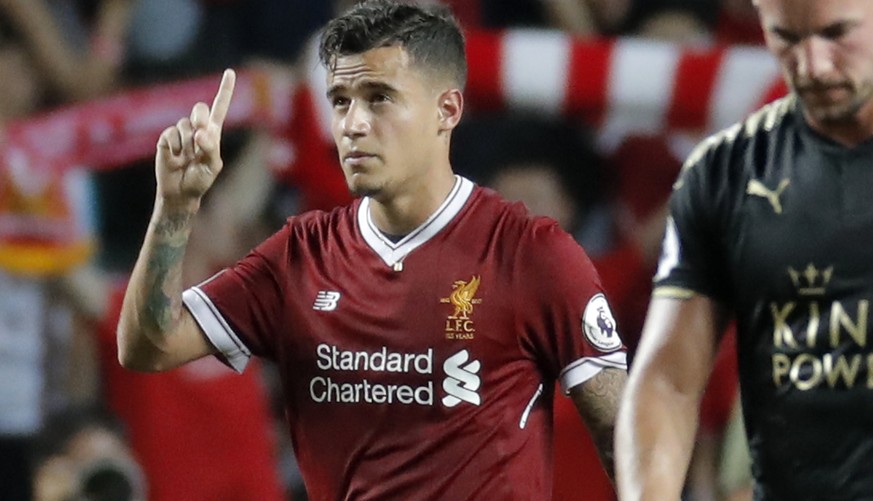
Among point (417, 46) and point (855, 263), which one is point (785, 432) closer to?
point (855, 263)

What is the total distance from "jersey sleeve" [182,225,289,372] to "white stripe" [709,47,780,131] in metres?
2.80

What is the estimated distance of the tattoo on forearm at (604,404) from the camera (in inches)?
152

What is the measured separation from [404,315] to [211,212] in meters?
2.63

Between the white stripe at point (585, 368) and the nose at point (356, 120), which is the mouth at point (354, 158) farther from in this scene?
the white stripe at point (585, 368)

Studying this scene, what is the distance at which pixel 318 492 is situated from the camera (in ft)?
12.9

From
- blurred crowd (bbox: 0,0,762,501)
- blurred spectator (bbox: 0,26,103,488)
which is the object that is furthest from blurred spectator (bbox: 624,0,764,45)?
blurred spectator (bbox: 0,26,103,488)

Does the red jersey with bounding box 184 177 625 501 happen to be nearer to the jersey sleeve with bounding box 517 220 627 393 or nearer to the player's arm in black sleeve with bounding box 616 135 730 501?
the jersey sleeve with bounding box 517 220 627 393

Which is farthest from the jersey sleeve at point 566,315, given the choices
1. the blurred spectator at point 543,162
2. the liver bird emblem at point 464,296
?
the blurred spectator at point 543,162

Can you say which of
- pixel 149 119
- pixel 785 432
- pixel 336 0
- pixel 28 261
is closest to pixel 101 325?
pixel 28 261

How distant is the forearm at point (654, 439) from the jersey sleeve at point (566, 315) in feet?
2.22

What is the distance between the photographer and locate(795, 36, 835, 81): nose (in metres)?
2.85

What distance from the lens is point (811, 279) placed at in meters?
3.06

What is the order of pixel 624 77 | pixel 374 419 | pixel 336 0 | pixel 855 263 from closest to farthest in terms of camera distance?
pixel 855 263 → pixel 374 419 → pixel 624 77 → pixel 336 0

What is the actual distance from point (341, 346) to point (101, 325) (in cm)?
234
